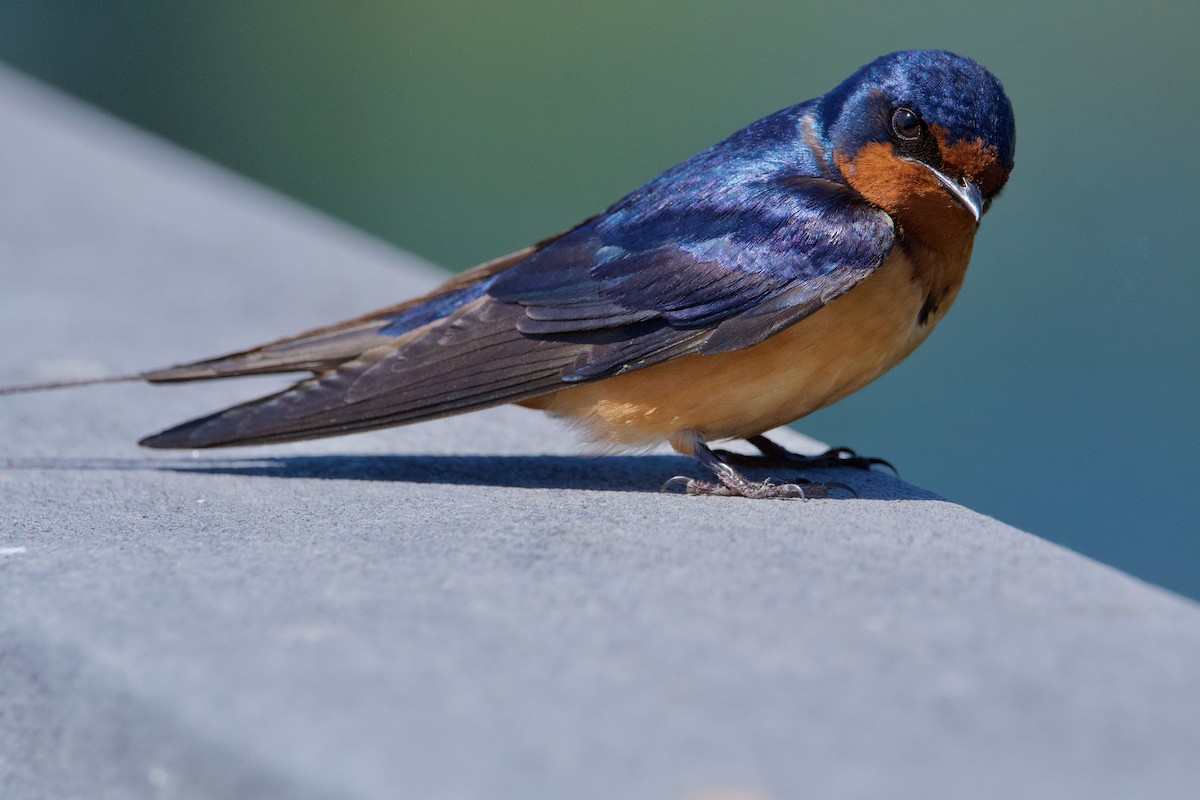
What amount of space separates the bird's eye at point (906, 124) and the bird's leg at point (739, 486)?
62cm

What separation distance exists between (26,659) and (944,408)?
544 centimetres

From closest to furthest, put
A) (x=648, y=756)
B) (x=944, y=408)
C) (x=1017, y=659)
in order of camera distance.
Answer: (x=648, y=756) → (x=1017, y=659) → (x=944, y=408)

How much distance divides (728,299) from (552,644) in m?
1.02

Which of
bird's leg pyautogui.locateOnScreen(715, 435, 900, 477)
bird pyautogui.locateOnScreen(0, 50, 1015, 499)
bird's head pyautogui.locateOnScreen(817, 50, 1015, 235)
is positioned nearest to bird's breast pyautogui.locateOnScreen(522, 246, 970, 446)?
bird pyautogui.locateOnScreen(0, 50, 1015, 499)

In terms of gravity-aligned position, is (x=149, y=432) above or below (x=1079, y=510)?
above

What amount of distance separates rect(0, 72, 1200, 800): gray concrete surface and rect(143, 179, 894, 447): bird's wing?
5.8 inches

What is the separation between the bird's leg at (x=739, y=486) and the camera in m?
2.52

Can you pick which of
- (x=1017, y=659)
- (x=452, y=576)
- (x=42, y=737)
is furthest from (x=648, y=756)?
(x=42, y=737)

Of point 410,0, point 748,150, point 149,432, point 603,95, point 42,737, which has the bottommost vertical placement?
point 42,737

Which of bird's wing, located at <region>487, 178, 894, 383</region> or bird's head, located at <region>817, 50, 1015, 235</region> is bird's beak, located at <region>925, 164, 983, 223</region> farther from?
bird's wing, located at <region>487, 178, 894, 383</region>

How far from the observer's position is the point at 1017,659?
1.55m

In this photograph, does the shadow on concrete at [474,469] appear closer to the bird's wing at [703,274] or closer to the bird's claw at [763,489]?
the bird's claw at [763,489]

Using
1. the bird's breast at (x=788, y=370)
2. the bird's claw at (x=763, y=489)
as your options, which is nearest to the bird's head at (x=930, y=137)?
the bird's breast at (x=788, y=370)

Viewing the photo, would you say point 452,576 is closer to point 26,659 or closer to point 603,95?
point 26,659
